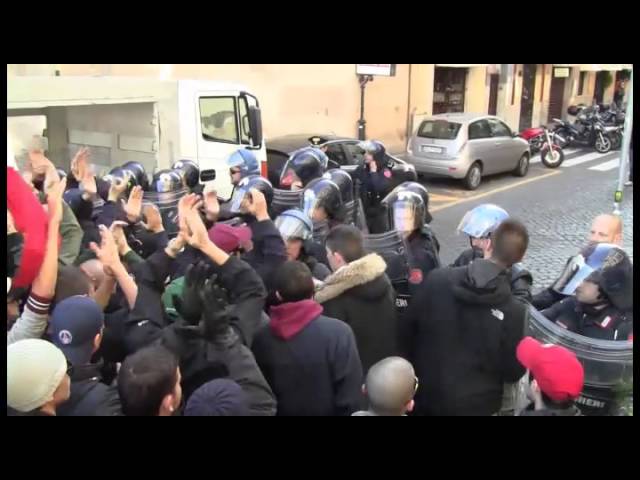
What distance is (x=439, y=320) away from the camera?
10.8ft

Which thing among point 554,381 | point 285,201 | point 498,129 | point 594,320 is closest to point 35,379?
point 554,381

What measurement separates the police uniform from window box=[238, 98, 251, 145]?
6.03 m

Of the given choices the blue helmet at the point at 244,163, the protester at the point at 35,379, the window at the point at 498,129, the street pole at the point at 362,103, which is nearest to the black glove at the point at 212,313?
the protester at the point at 35,379

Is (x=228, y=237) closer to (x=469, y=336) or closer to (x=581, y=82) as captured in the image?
(x=469, y=336)

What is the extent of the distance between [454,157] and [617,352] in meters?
10.8

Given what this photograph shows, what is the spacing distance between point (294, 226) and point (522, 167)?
40.9ft

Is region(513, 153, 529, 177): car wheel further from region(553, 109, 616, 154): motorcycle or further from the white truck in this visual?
the white truck

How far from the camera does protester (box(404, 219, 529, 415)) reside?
317cm

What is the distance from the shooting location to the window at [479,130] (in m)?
14.2

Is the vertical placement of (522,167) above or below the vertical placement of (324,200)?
below

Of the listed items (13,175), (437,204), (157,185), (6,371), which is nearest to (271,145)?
(437,204)

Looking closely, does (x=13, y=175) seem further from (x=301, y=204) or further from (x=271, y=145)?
(x=271, y=145)

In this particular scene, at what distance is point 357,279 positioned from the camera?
3359 mm

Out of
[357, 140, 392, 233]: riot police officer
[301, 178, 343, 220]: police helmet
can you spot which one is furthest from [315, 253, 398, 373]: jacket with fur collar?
[357, 140, 392, 233]: riot police officer
